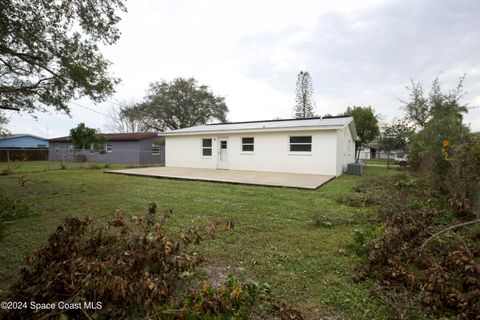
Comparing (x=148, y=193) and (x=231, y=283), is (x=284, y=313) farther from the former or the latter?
(x=148, y=193)

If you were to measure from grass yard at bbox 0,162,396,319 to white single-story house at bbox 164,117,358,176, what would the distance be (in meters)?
4.18

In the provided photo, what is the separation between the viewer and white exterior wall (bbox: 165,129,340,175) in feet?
39.1

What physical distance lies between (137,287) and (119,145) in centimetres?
2521

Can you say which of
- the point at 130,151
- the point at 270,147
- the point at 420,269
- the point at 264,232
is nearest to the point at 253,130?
the point at 270,147

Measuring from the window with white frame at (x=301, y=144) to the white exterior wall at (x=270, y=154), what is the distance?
0.17 metres

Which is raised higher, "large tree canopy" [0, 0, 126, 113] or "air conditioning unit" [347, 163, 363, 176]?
"large tree canopy" [0, 0, 126, 113]

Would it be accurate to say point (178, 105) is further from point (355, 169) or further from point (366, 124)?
point (355, 169)

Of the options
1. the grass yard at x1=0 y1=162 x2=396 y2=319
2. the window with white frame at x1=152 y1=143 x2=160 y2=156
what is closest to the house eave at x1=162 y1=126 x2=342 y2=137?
the grass yard at x1=0 y1=162 x2=396 y2=319

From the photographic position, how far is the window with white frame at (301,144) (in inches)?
488

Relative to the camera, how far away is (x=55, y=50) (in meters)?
7.88

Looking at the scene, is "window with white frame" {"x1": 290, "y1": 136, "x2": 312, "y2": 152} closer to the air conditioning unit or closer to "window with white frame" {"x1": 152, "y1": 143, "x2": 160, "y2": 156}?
the air conditioning unit

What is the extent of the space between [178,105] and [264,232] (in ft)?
91.2

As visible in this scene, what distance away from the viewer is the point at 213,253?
338cm

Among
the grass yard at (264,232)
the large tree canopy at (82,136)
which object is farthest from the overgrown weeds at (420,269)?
the large tree canopy at (82,136)
